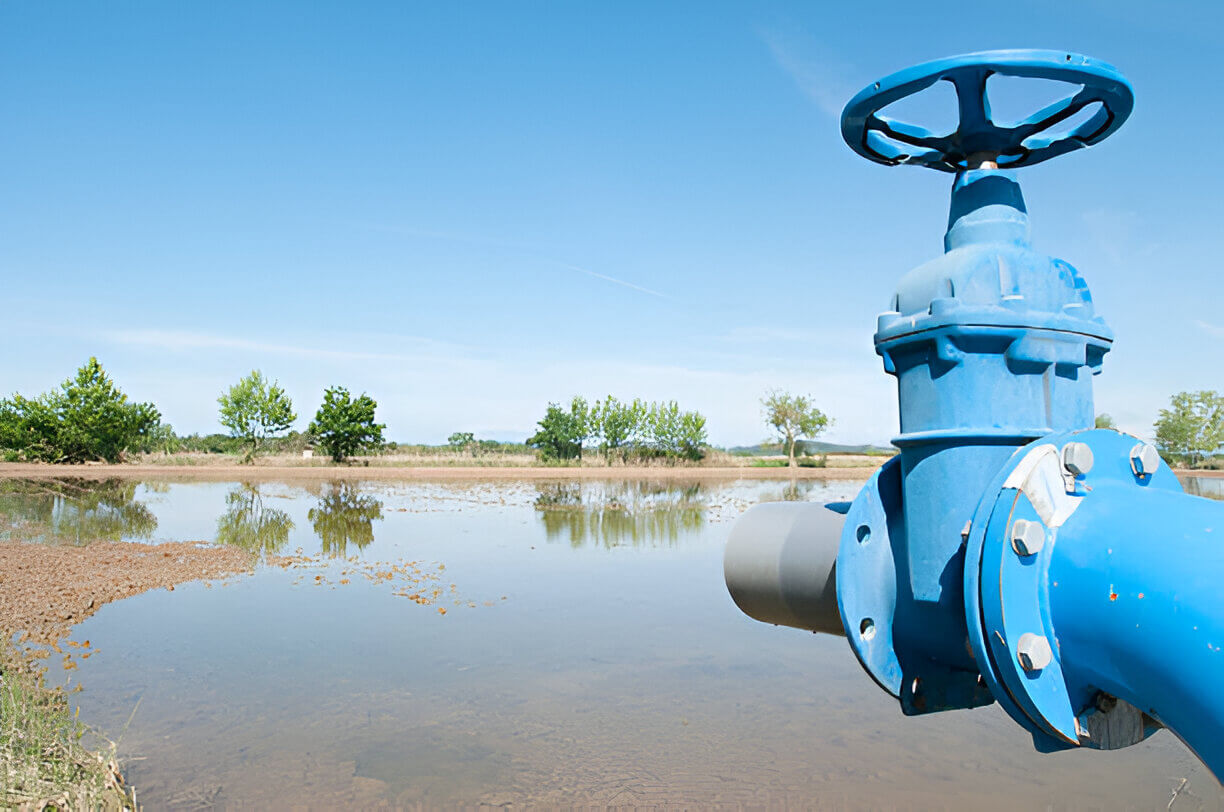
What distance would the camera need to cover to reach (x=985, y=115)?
1.41m

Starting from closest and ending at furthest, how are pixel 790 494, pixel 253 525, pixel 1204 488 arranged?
pixel 253 525 → pixel 1204 488 → pixel 790 494

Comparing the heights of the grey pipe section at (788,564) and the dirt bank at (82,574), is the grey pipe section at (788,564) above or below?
above

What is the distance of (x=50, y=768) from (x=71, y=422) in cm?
4282

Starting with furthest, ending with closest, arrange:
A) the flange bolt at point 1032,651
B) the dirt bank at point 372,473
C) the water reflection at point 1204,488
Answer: the dirt bank at point 372,473 < the water reflection at point 1204,488 < the flange bolt at point 1032,651

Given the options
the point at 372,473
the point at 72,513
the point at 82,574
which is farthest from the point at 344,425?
the point at 82,574

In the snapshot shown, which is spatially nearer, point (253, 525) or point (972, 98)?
point (972, 98)

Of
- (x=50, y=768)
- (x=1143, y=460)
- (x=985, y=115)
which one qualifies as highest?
(x=985, y=115)

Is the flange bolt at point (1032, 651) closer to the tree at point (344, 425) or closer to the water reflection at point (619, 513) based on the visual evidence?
the water reflection at point (619, 513)

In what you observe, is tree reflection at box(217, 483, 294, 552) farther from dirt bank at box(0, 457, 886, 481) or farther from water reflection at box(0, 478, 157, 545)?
dirt bank at box(0, 457, 886, 481)

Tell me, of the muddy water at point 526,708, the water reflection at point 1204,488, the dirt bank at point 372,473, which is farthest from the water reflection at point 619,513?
the water reflection at point 1204,488

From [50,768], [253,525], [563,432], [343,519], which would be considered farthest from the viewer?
[563,432]

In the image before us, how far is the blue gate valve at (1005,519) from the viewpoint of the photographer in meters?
1.00

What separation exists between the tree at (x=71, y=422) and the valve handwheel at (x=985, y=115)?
4620 cm

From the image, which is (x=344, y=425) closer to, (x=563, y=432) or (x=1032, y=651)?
(x=563, y=432)
